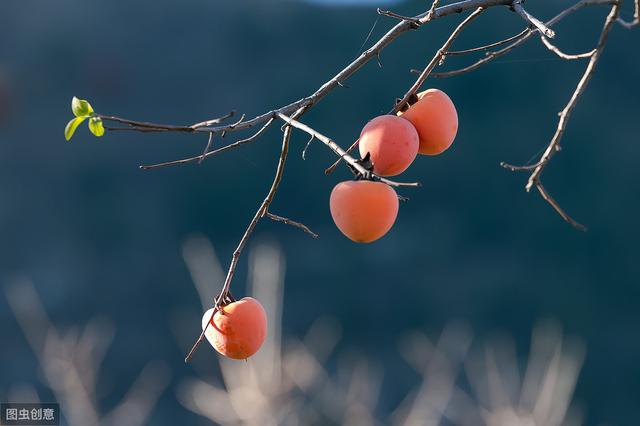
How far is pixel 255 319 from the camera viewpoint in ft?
4.21

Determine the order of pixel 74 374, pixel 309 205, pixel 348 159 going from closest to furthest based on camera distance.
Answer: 1. pixel 348 159
2. pixel 74 374
3. pixel 309 205

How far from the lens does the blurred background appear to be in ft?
23.6

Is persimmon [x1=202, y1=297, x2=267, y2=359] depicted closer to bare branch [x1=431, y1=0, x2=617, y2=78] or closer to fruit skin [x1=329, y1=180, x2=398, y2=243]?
fruit skin [x1=329, y1=180, x2=398, y2=243]

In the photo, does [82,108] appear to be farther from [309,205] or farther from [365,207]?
[309,205]

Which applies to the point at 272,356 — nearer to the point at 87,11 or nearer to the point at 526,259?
the point at 526,259

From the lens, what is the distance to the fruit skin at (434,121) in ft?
4.25

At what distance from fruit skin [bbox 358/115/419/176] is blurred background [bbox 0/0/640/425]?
4925mm

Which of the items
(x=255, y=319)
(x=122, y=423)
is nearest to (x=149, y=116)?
(x=122, y=423)

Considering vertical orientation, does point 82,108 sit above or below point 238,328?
above

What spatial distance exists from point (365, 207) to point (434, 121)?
0.75 ft

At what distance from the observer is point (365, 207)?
1.13m

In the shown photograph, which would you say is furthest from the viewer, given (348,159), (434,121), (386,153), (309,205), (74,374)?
(309,205)

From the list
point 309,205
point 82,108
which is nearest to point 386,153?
point 82,108

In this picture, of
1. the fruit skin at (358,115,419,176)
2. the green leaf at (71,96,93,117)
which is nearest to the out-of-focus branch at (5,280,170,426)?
the green leaf at (71,96,93,117)
